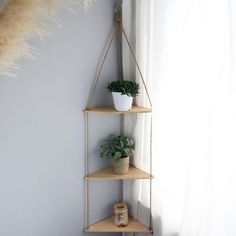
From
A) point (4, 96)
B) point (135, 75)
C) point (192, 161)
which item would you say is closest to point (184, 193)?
point (192, 161)

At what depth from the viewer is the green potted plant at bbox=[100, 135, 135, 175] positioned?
4.99 ft

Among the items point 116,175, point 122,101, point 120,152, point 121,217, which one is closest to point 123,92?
point 122,101

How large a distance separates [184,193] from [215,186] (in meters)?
0.19

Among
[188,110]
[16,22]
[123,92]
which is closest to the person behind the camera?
[16,22]

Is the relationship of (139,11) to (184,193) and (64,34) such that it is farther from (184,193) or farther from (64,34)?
(184,193)

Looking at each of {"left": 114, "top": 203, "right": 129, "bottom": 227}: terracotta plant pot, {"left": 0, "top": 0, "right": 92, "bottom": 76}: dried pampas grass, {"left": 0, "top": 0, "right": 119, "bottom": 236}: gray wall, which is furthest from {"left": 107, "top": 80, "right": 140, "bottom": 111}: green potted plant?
{"left": 114, "top": 203, "right": 129, "bottom": 227}: terracotta plant pot

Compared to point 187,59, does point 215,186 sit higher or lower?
lower

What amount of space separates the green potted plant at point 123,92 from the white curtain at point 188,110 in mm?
100

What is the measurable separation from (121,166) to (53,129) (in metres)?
0.42

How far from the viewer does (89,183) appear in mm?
1603

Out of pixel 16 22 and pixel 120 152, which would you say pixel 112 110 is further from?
pixel 16 22

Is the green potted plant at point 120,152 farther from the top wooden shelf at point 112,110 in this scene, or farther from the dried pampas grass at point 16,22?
the dried pampas grass at point 16,22

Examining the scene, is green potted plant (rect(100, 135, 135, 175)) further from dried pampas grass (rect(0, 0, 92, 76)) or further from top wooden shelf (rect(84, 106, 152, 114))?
dried pampas grass (rect(0, 0, 92, 76))

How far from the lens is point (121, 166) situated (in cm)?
154
